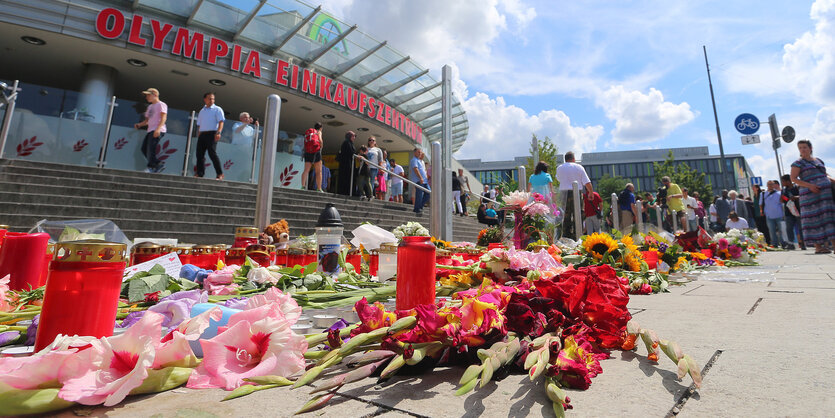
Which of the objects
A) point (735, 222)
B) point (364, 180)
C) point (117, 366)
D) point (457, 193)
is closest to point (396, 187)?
point (457, 193)

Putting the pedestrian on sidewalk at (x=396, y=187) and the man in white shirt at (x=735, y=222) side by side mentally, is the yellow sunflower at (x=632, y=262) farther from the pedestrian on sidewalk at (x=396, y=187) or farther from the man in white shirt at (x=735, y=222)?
the man in white shirt at (x=735, y=222)

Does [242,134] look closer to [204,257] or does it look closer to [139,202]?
[139,202]

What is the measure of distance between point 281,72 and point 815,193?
13.8 m

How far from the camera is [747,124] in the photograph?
1204 centimetres

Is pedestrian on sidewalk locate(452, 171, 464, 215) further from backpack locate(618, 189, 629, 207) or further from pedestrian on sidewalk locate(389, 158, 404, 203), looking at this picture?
backpack locate(618, 189, 629, 207)

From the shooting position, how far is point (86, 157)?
7.68m

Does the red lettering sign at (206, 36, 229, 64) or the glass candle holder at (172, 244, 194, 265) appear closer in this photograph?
the glass candle holder at (172, 244, 194, 265)

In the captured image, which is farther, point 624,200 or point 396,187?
point 396,187

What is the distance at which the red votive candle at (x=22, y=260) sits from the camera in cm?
152

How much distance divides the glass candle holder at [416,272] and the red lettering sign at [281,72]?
13268 mm

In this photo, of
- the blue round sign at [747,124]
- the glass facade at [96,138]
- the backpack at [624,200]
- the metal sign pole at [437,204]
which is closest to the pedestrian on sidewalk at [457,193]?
the backpack at [624,200]

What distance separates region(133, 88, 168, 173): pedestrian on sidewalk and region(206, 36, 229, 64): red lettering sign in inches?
165

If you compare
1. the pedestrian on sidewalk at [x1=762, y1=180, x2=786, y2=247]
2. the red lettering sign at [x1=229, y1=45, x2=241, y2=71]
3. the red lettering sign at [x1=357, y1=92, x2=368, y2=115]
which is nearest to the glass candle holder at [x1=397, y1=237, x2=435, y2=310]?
the pedestrian on sidewalk at [x1=762, y1=180, x2=786, y2=247]

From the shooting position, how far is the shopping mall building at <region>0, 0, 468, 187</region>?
7820 mm
